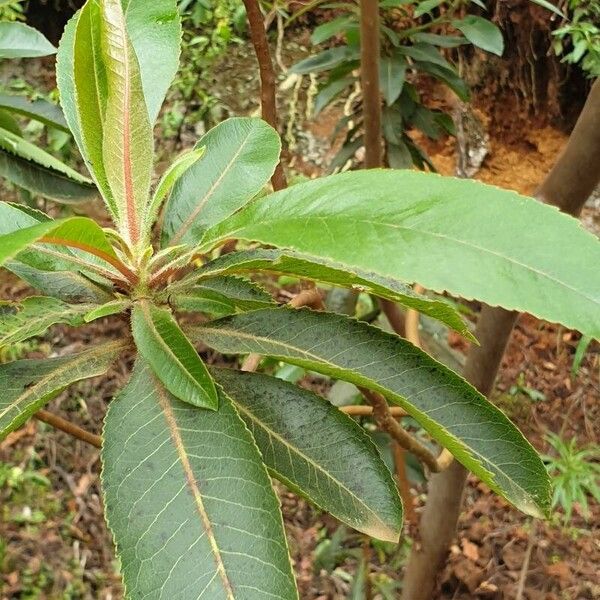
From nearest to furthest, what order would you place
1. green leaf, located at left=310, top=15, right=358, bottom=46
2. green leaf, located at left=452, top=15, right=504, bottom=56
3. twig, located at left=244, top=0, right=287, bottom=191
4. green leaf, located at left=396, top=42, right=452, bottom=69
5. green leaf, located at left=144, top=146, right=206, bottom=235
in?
green leaf, located at left=144, top=146, right=206, bottom=235 < twig, located at left=244, top=0, right=287, bottom=191 < green leaf, located at left=452, top=15, right=504, bottom=56 < green leaf, located at left=310, top=15, right=358, bottom=46 < green leaf, located at left=396, top=42, right=452, bottom=69

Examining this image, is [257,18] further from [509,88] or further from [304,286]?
[509,88]

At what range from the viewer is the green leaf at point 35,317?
0.61 meters

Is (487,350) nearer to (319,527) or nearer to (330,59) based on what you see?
(330,59)

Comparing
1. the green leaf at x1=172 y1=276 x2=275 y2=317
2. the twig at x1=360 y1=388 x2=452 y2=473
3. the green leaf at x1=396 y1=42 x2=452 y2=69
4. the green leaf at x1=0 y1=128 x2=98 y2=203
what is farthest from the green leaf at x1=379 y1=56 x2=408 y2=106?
the green leaf at x1=172 y1=276 x2=275 y2=317

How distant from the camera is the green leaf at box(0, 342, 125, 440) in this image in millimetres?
546

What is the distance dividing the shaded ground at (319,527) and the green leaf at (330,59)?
46.4 inches

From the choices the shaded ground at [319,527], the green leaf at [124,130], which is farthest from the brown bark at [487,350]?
the green leaf at [124,130]

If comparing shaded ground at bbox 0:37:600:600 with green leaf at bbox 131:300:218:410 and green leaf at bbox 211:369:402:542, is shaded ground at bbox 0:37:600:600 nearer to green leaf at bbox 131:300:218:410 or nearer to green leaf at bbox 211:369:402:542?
green leaf at bbox 211:369:402:542

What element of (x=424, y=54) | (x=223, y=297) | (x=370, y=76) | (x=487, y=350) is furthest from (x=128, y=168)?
(x=424, y=54)

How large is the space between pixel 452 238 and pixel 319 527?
74.1 inches

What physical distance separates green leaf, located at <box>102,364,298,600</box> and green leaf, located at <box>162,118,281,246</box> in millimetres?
178

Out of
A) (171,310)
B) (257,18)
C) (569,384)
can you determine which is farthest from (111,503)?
(569,384)

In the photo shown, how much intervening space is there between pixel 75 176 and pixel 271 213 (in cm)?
60

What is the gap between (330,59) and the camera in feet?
5.91
